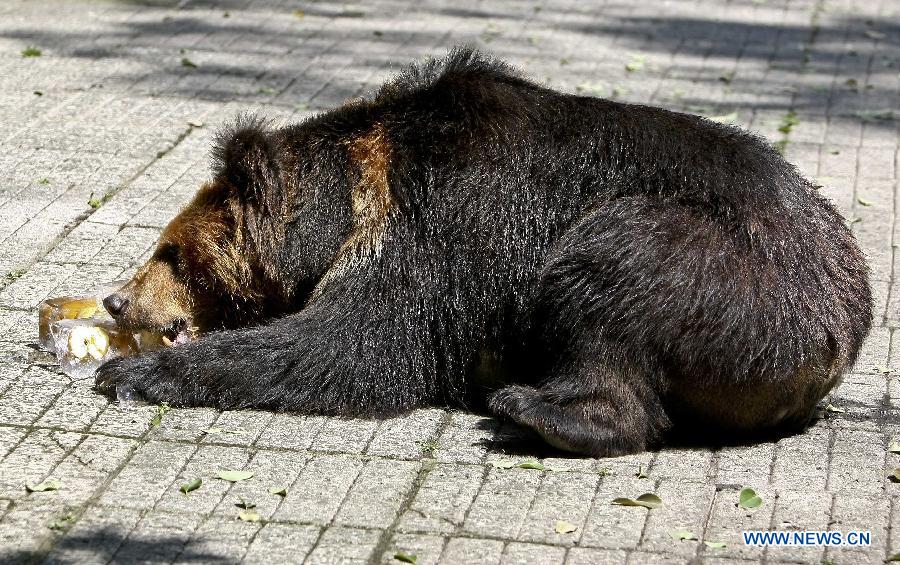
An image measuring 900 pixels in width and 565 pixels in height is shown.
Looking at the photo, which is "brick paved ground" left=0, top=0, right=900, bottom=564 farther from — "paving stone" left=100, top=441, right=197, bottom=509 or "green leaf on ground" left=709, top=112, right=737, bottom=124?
"green leaf on ground" left=709, top=112, right=737, bottom=124

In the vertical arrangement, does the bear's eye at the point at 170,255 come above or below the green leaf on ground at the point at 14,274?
above

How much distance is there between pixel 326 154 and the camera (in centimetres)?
602

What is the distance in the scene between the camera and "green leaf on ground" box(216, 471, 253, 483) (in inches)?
205

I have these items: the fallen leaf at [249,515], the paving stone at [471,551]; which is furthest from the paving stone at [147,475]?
the paving stone at [471,551]

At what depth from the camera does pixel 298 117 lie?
33.5 ft

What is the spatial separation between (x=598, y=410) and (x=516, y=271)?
2.33 feet

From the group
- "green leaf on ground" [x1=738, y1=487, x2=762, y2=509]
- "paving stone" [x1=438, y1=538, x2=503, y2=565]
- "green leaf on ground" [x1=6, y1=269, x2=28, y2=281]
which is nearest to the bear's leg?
"green leaf on ground" [x1=738, y1=487, x2=762, y2=509]

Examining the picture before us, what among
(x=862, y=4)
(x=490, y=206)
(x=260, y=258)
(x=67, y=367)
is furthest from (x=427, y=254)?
(x=862, y=4)

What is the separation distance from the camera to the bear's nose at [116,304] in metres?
6.06

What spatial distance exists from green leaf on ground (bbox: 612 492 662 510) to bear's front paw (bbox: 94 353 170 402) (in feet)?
6.88

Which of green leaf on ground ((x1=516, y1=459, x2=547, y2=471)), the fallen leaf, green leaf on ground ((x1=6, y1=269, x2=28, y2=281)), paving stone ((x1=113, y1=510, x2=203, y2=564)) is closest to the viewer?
paving stone ((x1=113, y1=510, x2=203, y2=564))

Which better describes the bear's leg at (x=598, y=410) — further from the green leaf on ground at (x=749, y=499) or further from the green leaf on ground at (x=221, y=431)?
the green leaf on ground at (x=221, y=431)

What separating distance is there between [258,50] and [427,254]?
682 cm

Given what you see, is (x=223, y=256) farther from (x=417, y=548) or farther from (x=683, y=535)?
(x=683, y=535)
